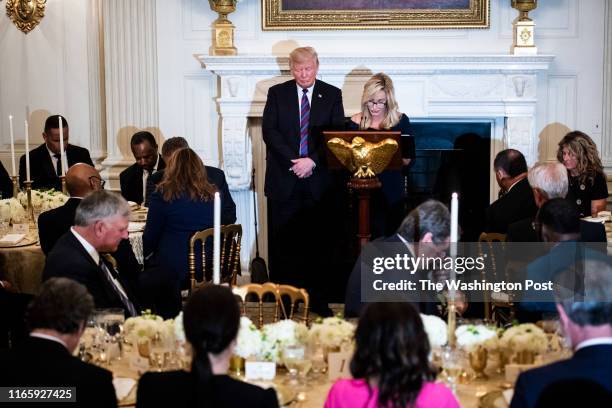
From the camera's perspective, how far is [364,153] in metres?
5.77

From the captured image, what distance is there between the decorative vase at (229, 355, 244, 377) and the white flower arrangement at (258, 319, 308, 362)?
0.23 feet

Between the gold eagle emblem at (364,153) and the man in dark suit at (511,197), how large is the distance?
0.66 metres

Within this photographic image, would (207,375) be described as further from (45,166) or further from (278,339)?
(45,166)

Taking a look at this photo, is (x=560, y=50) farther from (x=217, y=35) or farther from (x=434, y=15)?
(x=217, y=35)

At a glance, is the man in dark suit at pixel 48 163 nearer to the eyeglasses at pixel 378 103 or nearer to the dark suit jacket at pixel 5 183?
the dark suit jacket at pixel 5 183

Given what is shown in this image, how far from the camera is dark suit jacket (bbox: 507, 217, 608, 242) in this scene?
4750mm

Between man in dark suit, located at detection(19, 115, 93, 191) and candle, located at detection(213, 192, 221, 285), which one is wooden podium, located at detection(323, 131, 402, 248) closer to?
candle, located at detection(213, 192, 221, 285)

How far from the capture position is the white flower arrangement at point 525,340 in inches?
131

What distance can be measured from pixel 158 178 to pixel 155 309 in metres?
1.23

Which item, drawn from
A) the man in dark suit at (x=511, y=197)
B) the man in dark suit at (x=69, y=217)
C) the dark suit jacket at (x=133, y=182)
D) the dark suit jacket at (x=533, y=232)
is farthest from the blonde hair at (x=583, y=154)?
the dark suit jacket at (x=133, y=182)

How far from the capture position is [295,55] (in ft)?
22.4

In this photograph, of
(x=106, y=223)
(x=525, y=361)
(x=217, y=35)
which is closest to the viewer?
(x=525, y=361)

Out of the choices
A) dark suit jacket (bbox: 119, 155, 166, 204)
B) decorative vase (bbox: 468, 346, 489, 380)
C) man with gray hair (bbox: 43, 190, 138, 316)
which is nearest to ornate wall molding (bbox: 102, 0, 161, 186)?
dark suit jacket (bbox: 119, 155, 166, 204)

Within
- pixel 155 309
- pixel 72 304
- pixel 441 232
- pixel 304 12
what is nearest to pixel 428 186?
pixel 304 12
